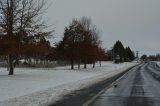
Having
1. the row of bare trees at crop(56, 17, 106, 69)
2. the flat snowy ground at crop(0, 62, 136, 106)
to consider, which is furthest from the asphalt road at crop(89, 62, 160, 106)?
the row of bare trees at crop(56, 17, 106, 69)

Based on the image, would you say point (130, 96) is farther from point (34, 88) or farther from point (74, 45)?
point (74, 45)

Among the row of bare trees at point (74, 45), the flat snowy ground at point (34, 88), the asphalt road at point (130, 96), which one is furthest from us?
the row of bare trees at point (74, 45)

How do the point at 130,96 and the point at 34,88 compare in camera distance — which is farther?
the point at 34,88

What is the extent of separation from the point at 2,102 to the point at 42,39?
1959 centimetres

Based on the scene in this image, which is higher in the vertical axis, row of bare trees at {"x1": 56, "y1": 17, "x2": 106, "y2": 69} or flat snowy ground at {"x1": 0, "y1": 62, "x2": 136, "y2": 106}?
row of bare trees at {"x1": 56, "y1": 17, "x2": 106, "y2": 69}

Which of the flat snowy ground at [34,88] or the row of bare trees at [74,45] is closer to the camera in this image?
the flat snowy ground at [34,88]

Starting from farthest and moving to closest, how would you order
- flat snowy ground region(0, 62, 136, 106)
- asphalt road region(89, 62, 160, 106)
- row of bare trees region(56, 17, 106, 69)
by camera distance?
row of bare trees region(56, 17, 106, 69) < flat snowy ground region(0, 62, 136, 106) < asphalt road region(89, 62, 160, 106)

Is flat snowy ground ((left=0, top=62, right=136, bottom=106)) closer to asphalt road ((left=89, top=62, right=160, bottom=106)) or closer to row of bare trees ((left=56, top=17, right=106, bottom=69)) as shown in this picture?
asphalt road ((left=89, top=62, right=160, bottom=106))

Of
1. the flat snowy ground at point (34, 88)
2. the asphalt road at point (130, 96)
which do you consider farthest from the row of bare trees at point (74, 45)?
the asphalt road at point (130, 96)

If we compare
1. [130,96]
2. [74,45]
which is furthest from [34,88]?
[74,45]

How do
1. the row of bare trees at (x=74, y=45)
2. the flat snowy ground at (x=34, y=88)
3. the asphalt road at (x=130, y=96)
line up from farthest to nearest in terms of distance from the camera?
1. the row of bare trees at (x=74, y=45)
2. the flat snowy ground at (x=34, y=88)
3. the asphalt road at (x=130, y=96)

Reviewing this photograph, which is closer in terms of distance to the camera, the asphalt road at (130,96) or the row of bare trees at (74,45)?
the asphalt road at (130,96)

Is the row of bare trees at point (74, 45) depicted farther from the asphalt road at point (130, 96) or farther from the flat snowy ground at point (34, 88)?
the asphalt road at point (130, 96)

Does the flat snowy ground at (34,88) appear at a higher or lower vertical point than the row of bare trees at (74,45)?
lower
